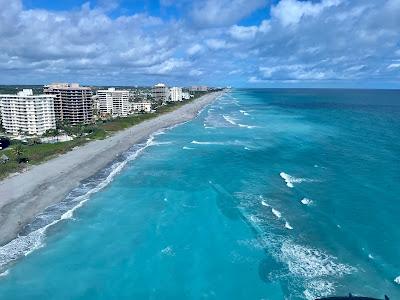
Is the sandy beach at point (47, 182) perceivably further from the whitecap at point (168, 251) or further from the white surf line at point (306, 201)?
the white surf line at point (306, 201)

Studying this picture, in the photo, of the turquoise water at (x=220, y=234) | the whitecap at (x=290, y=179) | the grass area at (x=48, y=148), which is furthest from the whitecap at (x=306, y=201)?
the grass area at (x=48, y=148)

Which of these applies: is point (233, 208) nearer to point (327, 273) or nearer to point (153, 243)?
point (153, 243)

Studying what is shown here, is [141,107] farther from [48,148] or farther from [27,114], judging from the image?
[48,148]

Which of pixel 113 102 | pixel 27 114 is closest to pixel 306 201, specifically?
pixel 27 114

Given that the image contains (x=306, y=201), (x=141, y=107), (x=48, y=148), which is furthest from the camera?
(x=141, y=107)

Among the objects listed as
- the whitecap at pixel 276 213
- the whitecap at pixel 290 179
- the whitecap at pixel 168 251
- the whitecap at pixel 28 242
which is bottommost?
the whitecap at pixel 168 251
